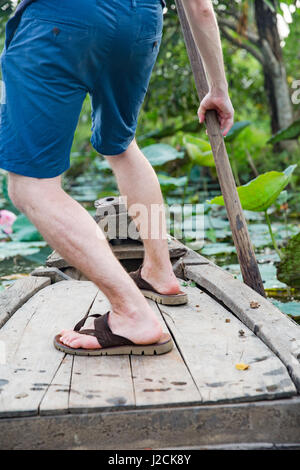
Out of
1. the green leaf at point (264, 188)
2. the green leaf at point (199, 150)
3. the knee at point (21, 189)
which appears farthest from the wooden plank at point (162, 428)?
the green leaf at point (199, 150)

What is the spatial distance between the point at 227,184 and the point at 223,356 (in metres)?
0.81

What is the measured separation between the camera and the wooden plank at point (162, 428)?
1.24 metres

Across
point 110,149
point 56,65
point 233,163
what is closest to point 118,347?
point 110,149

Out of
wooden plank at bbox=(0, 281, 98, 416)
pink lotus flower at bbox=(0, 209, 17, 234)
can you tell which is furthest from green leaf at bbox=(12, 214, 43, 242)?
wooden plank at bbox=(0, 281, 98, 416)

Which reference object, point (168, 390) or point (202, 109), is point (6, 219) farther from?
point (168, 390)

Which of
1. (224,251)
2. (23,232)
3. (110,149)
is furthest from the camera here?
(23,232)

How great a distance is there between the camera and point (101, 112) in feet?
5.59

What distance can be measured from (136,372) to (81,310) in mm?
605

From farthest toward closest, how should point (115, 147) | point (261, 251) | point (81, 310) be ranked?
1. point (261, 251)
2. point (81, 310)
3. point (115, 147)

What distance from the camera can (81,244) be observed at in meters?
1.52

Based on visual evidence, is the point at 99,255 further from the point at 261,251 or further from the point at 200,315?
the point at 261,251

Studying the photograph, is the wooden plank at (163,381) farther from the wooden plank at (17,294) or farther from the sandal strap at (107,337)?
the wooden plank at (17,294)

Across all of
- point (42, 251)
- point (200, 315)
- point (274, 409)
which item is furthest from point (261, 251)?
point (274, 409)
